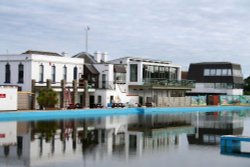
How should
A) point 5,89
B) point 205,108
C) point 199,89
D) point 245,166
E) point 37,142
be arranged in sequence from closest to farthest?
point 245,166 → point 37,142 → point 5,89 → point 205,108 → point 199,89

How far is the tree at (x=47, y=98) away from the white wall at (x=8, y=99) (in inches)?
115

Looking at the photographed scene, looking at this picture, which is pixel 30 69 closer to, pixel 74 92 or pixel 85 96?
pixel 74 92

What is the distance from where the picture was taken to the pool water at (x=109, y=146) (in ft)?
57.3

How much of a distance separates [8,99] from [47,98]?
3.95 m

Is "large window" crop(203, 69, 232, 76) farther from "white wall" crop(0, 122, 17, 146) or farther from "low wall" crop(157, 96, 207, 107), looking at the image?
"white wall" crop(0, 122, 17, 146)

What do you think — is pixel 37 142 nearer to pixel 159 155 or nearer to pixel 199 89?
pixel 159 155

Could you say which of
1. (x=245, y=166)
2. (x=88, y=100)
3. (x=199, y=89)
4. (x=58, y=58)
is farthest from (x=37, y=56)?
(x=199, y=89)

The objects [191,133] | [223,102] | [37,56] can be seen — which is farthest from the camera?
[223,102]

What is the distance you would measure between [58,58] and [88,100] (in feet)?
16.7

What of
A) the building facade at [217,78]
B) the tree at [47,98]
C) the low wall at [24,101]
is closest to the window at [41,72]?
the low wall at [24,101]

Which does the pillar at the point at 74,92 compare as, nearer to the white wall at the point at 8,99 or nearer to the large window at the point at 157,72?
the white wall at the point at 8,99

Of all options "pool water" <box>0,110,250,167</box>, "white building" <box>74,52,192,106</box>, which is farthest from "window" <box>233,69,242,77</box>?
"pool water" <box>0,110,250,167</box>

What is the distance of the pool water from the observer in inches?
688

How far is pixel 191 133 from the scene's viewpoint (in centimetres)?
2903
